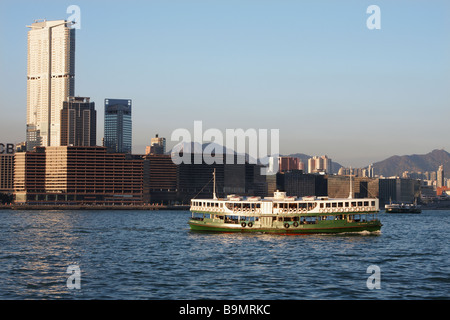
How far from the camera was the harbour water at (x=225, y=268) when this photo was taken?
4103 centimetres

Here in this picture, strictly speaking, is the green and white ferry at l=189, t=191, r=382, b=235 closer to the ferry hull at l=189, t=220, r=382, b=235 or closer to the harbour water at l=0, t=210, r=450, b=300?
the ferry hull at l=189, t=220, r=382, b=235

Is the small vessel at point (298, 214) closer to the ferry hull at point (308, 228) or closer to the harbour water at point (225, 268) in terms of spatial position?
the ferry hull at point (308, 228)

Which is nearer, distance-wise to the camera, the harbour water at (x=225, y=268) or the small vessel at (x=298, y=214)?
the harbour water at (x=225, y=268)

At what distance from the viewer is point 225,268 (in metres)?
54.1

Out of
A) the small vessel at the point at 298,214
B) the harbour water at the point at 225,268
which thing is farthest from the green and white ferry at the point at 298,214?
the harbour water at the point at 225,268

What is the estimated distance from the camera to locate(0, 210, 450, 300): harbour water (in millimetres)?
41031

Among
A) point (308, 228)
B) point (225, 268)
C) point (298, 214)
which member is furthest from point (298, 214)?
point (225, 268)

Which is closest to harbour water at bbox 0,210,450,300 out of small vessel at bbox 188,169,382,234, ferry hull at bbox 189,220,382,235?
ferry hull at bbox 189,220,382,235

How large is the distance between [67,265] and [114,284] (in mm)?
13491

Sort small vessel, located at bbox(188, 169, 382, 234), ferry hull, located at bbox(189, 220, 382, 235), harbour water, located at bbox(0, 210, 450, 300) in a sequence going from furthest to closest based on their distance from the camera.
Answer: small vessel, located at bbox(188, 169, 382, 234), ferry hull, located at bbox(189, 220, 382, 235), harbour water, located at bbox(0, 210, 450, 300)

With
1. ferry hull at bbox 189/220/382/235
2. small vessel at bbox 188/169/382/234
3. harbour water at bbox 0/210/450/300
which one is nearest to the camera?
harbour water at bbox 0/210/450/300

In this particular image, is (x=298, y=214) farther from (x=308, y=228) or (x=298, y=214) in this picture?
(x=308, y=228)
